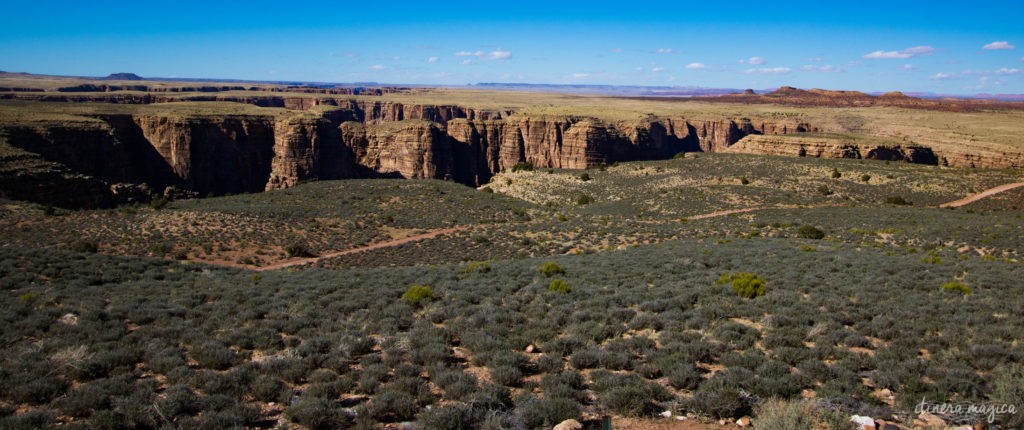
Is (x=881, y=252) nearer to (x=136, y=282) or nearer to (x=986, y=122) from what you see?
(x=136, y=282)

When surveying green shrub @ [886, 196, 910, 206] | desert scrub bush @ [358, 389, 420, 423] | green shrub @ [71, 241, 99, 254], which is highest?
desert scrub bush @ [358, 389, 420, 423]

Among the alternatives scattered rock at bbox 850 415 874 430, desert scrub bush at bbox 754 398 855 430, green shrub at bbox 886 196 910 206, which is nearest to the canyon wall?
green shrub at bbox 886 196 910 206

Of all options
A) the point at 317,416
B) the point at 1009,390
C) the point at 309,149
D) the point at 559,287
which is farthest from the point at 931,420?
the point at 309,149

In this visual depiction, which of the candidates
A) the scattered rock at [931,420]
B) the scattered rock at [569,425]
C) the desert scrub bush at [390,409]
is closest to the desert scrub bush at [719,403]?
the scattered rock at [569,425]

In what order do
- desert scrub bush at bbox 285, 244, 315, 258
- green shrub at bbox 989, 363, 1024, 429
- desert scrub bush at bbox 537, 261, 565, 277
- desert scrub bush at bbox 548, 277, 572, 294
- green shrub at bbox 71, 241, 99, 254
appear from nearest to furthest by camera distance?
1. green shrub at bbox 989, 363, 1024, 429
2. desert scrub bush at bbox 548, 277, 572, 294
3. desert scrub bush at bbox 537, 261, 565, 277
4. green shrub at bbox 71, 241, 99, 254
5. desert scrub bush at bbox 285, 244, 315, 258

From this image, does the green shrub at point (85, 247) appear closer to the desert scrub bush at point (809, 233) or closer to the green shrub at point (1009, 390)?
the green shrub at point (1009, 390)

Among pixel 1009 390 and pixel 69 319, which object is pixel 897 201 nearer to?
pixel 1009 390

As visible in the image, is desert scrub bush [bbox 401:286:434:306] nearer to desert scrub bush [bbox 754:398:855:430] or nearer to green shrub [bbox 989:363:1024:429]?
desert scrub bush [bbox 754:398:855:430]
